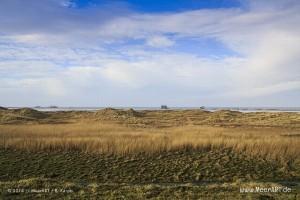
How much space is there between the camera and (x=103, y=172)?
17.9 meters

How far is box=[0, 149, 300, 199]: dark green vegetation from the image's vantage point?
1548 centimetres

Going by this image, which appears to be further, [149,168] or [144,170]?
[149,168]

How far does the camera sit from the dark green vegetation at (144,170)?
15477 millimetres

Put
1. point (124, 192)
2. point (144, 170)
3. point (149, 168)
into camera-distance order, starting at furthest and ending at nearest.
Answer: point (149, 168), point (144, 170), point (124, 192)

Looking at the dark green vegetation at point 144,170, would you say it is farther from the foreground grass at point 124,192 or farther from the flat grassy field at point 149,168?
the foreground grass at point 124,192

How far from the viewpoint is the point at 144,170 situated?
59.9ft

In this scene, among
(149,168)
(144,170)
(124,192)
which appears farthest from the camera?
(149,168)

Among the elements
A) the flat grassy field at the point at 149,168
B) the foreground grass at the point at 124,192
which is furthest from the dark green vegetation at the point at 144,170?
the foreground grass at the point at 124,192

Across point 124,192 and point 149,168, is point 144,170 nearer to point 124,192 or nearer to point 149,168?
point 149,168

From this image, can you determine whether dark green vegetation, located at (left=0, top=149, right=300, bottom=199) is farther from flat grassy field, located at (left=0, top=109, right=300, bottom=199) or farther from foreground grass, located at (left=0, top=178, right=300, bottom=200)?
foreground grass, located at (left=0, top=178, right=300, bottom=200)

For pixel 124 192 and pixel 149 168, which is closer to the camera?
pixel 124 192

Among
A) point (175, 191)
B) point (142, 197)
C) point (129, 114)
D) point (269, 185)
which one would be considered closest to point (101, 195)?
point (142, 197)

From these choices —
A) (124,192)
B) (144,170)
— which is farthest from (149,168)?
(124,192)

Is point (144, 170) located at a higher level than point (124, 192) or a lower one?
lower
